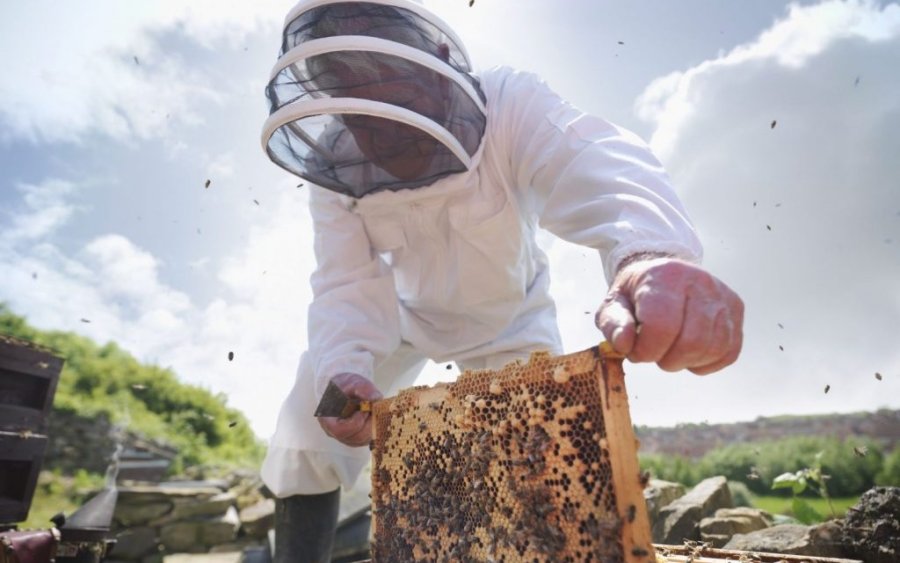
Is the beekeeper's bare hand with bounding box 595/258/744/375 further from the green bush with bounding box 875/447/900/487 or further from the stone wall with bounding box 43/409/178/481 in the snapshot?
the stone wall with bounding box 43/409/178/481

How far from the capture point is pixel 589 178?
87.4 inches

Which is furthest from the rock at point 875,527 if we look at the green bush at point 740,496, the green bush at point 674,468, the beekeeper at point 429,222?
the green bush at point 674,468

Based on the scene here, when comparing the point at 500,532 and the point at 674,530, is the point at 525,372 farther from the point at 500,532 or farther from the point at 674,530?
the point at 674,530

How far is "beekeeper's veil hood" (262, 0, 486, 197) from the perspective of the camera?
228 cm

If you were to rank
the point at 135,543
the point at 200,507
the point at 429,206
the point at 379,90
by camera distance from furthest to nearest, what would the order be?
the point at 200,507
the point at 135,543
the point at 429,206
the point at 379,90

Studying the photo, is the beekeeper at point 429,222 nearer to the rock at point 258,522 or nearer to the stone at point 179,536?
the rock at point 258,522

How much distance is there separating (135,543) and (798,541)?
860 cm

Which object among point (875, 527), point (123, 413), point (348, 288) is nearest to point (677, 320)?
point (348, 288)

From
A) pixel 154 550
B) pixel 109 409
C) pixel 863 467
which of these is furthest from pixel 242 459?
pixel 863 467

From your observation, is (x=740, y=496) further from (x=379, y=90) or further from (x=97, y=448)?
(x=97, y=448)

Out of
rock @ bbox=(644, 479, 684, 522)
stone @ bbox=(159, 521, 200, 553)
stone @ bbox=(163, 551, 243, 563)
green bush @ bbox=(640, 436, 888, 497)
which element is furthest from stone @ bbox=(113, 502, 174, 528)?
green bush @ bbox=(640, 436, 888, 497)

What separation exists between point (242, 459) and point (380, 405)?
54.9 feet

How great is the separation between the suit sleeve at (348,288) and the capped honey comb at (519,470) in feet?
3.44

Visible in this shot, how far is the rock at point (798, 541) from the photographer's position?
9.19ft
